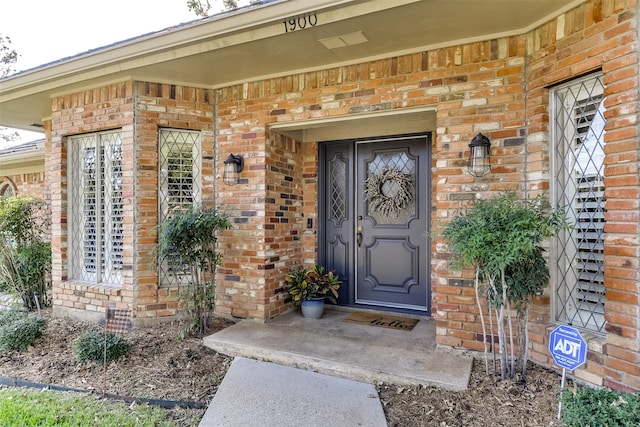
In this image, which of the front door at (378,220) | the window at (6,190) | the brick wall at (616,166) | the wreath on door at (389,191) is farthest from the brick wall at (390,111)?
the window at (6,190)

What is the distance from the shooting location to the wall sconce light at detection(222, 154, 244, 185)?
3852 mm

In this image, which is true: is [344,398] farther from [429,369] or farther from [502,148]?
[502,148]

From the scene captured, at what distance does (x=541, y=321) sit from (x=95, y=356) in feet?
11.4

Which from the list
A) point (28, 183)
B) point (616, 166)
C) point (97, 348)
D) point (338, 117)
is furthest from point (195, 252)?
point (28, 183)

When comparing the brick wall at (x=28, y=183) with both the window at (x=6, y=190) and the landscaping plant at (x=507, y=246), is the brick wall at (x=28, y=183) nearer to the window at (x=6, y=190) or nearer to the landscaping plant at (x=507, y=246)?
the window at (x=6, y=190)

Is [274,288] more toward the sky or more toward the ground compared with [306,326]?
more toward the sky

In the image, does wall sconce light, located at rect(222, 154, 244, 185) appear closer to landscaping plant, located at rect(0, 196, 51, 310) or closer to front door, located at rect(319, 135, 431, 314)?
front door, located at rect(319, 135, 431, 314)

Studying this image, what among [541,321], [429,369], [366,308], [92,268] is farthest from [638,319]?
[92,268]

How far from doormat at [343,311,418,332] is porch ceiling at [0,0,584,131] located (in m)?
2.58

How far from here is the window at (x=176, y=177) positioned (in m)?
4.02

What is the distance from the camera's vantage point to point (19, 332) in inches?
134

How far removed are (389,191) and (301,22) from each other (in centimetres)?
206

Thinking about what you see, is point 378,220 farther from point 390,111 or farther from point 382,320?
point 390,111

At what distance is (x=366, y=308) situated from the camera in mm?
4254
